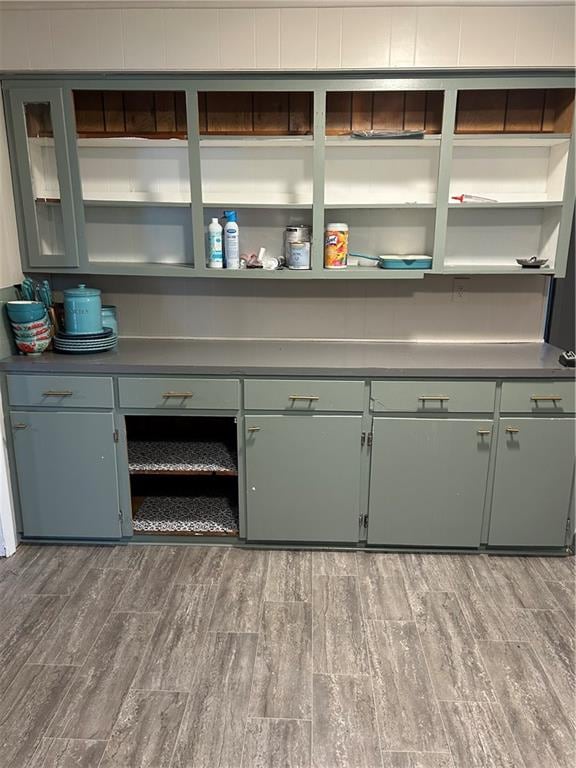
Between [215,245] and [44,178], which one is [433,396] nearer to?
[215,245]

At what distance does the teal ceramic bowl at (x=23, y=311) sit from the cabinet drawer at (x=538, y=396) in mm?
2062

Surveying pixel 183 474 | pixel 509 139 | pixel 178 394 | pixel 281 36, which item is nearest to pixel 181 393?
pixel 178 394

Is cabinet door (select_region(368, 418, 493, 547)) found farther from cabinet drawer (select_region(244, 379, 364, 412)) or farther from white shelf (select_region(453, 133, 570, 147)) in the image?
Result: white shelf (select_region(453, 133, 570, 147))

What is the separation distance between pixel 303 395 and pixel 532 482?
1.09 meters

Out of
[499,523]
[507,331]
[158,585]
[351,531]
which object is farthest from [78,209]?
[499,523]

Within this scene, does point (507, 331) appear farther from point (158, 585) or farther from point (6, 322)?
point (6, 322)

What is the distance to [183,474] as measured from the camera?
8.70ft

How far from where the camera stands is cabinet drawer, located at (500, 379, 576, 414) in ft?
7.72

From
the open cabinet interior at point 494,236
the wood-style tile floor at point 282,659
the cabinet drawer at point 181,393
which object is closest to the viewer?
the wood-style tile floor at point 282,659

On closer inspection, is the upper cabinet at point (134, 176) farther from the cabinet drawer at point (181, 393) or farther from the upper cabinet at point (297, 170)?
the cabinet drawer at point (181, 393)

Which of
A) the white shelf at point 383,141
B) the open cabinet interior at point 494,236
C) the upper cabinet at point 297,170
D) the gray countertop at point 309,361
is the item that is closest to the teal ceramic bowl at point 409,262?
the upper cabinet at point 297,170

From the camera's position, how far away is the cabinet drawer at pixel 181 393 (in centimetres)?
239

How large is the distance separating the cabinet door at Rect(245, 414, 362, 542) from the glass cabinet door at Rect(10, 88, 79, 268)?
123 centimetres

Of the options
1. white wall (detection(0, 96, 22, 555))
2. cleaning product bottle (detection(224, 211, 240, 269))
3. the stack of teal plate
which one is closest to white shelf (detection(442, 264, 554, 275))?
cleaning product bottle (detection(224, 211, 240, 269))
